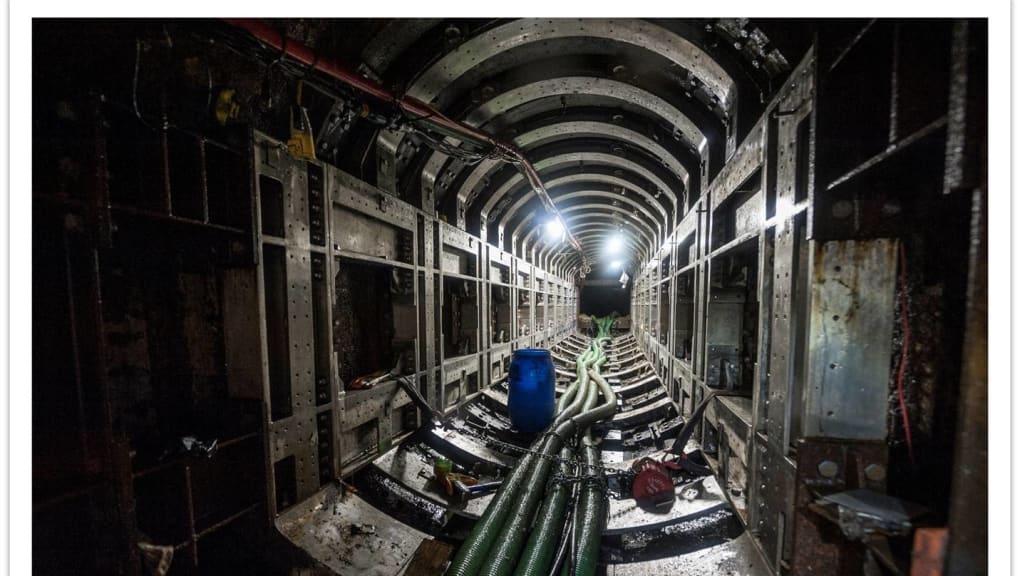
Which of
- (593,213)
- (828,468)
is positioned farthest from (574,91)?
(593,213)

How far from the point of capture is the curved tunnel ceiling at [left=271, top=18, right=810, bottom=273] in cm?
286

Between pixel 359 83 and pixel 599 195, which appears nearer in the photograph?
pixel 359 83

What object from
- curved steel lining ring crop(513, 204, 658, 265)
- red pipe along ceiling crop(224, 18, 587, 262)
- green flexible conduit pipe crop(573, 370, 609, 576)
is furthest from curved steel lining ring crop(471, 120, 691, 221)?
green flexible conduit pipe crop(573, 370, 609, 576)

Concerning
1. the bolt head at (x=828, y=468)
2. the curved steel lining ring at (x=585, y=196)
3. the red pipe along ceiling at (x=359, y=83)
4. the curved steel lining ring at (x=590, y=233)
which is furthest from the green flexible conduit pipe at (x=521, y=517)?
the curved steel lining ring at (x=590, y=233)

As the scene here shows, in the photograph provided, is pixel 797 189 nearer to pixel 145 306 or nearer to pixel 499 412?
pixel 145 306

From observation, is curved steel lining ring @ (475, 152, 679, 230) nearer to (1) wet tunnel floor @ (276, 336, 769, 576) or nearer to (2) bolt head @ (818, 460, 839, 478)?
(1) wet tunnel floor @ (276, 336, 769, 576)

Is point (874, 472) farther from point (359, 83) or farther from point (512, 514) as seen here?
point (359, 83)

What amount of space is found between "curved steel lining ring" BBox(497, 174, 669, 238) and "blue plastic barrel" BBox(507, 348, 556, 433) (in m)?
3.52

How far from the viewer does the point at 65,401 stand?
1.68 m

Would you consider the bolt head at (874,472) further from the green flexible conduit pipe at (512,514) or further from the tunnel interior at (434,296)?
the green flexible conduit pipe at (512,514)

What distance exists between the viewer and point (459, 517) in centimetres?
318

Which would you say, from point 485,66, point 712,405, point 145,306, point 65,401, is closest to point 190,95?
point 145,306

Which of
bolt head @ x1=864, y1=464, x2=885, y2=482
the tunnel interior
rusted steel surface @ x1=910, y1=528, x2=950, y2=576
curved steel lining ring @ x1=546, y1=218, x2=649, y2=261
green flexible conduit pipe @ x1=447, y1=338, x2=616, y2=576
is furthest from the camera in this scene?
curved steel lining ring @ x1=546, y1=218, x2=649, y2=261

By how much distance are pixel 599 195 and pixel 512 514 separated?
6945mm
